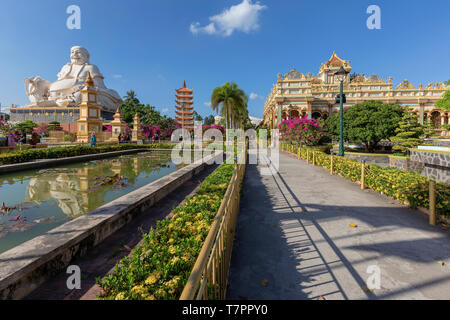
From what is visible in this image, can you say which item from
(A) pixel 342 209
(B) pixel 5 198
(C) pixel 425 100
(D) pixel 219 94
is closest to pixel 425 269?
(A) pixel 342 209

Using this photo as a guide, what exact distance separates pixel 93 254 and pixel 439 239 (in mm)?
5840

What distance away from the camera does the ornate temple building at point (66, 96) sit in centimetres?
5159

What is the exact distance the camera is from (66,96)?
56.1 m

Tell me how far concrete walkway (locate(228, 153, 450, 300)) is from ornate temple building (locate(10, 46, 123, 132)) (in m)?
55.7

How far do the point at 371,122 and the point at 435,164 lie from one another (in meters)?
11.5

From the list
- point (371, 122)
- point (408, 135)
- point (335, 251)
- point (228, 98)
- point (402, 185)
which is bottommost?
point (335, 251)

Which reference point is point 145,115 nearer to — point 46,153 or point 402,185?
point 46,153

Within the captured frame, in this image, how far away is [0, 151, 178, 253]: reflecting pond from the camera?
4.38 meters

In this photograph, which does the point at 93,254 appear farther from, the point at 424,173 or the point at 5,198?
the point at 424,173

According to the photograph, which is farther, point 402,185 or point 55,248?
point 402,185

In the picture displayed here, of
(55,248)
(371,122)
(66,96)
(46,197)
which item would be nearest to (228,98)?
(371,122)

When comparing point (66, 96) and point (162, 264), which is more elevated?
point (66, 96)

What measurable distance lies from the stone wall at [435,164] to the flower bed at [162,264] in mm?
10581

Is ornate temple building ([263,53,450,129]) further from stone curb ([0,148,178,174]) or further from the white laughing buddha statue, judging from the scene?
the white laughing buddha statue
